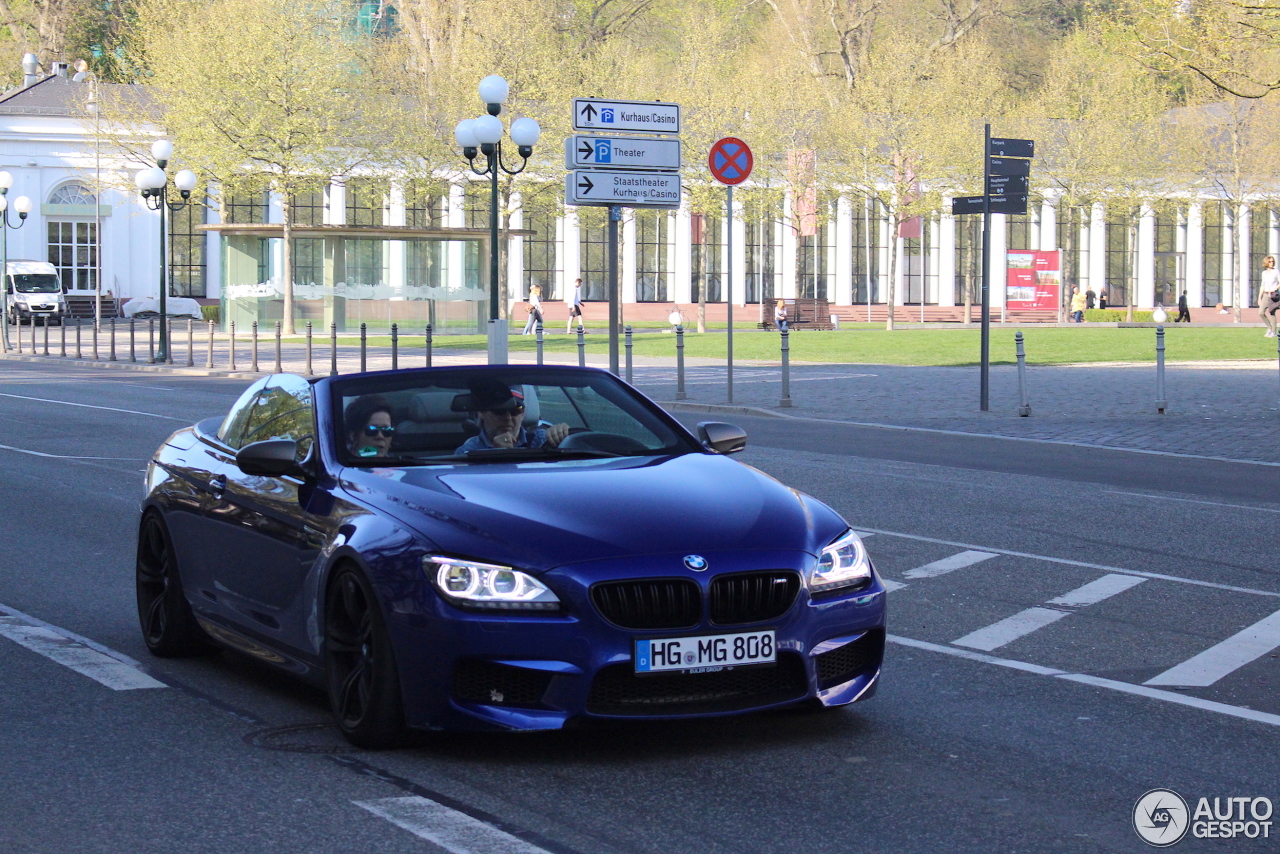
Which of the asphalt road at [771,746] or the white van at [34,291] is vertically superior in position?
the white van at [34,291]

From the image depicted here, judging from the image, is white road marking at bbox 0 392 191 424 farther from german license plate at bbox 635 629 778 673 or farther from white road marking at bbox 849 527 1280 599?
german license plate at bbox 635 629 778 673

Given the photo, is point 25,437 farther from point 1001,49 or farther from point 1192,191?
point 1001,49

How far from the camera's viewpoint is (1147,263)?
8819 centimetres

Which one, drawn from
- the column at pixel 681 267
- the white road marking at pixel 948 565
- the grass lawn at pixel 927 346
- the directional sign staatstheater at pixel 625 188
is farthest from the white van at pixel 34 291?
the white road marking at pixel 948 565

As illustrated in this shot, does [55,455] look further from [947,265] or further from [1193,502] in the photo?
[947,265]

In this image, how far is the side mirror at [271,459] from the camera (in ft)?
20.0

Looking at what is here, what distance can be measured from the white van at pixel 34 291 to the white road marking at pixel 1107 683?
175ft

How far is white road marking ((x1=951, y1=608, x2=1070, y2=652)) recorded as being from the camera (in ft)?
24.2

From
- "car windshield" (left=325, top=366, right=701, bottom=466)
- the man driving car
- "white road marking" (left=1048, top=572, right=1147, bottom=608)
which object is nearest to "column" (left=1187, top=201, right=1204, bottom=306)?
"white road marking" (left=1048, top=572, right=1147, bottom=608)

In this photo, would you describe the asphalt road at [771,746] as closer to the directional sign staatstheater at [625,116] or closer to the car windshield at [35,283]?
the directional sign staatstheater at [625,116]

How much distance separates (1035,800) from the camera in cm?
492

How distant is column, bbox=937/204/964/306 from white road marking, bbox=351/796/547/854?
81.1 metres

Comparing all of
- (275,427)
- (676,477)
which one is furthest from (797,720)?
(275,427)

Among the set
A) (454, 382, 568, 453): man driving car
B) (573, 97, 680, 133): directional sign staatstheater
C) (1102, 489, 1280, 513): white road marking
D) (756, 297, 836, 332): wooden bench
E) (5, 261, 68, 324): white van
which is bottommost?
(1102, 489, 1280, 513): white road marking
